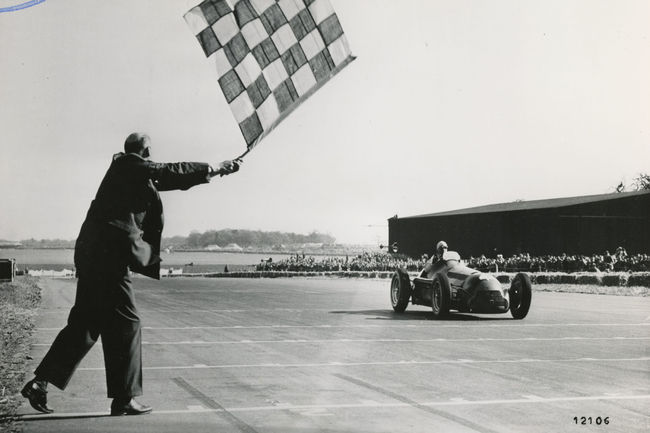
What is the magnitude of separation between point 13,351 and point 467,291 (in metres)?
8.62

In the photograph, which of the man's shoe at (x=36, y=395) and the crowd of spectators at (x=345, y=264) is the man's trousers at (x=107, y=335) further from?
the crowd of spectators at (x=345, y=264)

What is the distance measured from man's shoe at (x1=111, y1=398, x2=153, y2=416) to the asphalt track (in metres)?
0.06

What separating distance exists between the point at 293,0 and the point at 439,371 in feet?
14.0

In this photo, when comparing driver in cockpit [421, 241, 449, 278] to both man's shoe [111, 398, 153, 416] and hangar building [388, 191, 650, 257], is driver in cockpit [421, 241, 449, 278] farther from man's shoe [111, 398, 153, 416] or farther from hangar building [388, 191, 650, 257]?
hangar building [388, 191, 650, 257]

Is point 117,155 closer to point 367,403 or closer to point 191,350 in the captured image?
point 367,403

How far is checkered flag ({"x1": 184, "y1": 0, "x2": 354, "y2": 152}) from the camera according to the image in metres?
6.19

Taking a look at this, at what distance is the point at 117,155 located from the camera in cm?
604

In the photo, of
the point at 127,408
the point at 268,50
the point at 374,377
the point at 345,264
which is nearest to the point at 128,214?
the point at 127,408

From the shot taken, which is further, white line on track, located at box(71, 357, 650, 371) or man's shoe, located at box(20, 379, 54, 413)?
white line on track, located at box(71, 357, 650, 371)

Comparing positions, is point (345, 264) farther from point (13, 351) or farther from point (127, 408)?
point (127, 408)

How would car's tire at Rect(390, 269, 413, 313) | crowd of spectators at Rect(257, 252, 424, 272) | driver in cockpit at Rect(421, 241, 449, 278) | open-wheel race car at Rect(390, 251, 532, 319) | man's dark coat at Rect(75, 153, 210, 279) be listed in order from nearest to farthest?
man's dark coat at Rect(75, 153, 210, 279) → open-wheel race car at Rect(390, 251, 532, 319) → driver in cockpit at Rect(421, 241, 449, 278) → car's tire at Rect(390, 269, 413, 313) → crowd of spectators at Rect(257, 252, 424, 272)

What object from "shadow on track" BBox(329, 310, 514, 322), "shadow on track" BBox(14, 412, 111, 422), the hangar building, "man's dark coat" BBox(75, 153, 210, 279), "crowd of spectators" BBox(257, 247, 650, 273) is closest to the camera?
"man's dark coat" BBox(75, 153, 210, 279)

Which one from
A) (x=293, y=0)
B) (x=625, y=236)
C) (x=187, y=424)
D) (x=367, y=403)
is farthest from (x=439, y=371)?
(x=625, y=236)

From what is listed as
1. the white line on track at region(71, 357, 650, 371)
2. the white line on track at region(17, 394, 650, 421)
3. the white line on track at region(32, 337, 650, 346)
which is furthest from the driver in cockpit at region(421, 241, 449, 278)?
the white line on track at region(17, 394, 650, 421)
